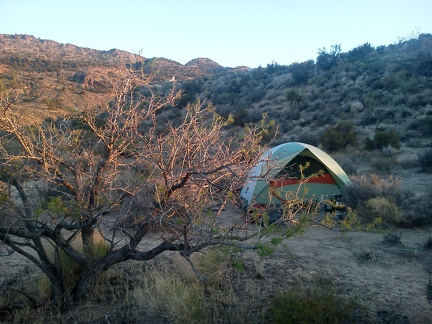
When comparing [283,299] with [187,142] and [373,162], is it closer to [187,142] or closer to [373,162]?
[187,142]

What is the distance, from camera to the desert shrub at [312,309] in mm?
3537

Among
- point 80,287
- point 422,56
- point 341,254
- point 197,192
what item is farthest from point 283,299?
point 422,56

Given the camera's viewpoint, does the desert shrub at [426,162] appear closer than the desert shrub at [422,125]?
Yes

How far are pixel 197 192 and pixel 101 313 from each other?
1723 mm

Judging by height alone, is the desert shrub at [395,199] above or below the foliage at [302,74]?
below

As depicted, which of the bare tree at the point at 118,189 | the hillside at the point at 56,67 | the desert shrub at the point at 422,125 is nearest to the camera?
the bare tree at the point at 118,189

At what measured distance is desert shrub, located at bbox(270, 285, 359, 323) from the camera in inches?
139

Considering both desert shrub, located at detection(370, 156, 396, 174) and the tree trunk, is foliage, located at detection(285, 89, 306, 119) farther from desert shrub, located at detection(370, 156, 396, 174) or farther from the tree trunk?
the tree trunk

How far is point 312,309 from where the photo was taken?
3.59 meters

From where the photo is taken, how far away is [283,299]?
3943mm

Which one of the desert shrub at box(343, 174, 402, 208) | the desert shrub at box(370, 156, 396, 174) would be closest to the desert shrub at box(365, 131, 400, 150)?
the desert shrub at box(370, 156, 396, 174)

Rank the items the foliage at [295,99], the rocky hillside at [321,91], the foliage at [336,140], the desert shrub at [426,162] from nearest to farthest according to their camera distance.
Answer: the desert shrub at [426,162] < the foliage at [336,140] < the rocky hillside at [321,91] < the foliage at [295,99]

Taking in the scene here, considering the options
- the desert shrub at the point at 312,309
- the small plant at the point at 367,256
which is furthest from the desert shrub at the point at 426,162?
the desert shrub at the point at 312,309

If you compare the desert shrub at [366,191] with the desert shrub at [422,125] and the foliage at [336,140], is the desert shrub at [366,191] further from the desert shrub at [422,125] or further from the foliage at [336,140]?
the desert shrub at [422,125]
